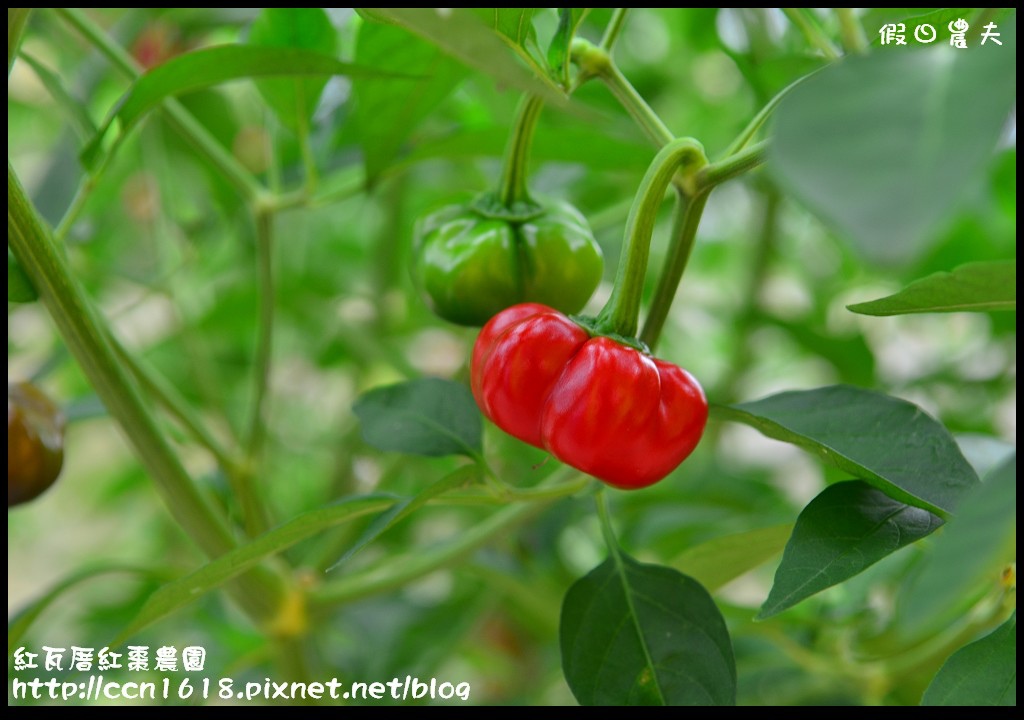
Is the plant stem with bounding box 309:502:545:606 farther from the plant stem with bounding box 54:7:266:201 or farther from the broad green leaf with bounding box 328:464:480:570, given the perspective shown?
the plant stem with bounding box 54:7:266:201

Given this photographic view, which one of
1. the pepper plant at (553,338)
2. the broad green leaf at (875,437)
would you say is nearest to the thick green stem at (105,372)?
the pepper plant at (553,338)

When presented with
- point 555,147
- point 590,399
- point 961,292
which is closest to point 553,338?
point 590,399

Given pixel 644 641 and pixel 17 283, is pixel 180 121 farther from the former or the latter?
pixel 644 641

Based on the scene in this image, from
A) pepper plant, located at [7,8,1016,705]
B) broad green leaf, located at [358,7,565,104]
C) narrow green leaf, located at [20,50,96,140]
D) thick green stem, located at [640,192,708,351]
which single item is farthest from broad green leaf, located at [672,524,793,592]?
narrow green leaf, located at [20,50,96,140]

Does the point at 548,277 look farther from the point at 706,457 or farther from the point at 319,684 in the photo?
the point at 706,457

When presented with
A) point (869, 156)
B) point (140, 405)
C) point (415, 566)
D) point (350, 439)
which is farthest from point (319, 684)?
point (869, 156)

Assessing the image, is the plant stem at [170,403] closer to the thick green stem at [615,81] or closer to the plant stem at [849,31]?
the thick green stem at [615,81]
